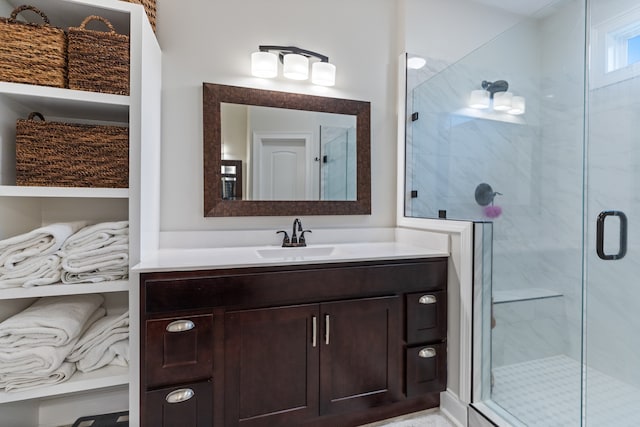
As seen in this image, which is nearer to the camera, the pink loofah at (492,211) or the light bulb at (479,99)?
the pink loofah at (492,211)

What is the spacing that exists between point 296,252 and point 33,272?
115cm

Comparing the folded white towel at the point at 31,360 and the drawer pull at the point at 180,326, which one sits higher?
the drawer pull at the point at 180,326

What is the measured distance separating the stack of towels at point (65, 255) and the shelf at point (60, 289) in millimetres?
20

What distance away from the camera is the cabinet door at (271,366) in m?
1.33

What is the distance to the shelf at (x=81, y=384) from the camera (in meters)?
1.20

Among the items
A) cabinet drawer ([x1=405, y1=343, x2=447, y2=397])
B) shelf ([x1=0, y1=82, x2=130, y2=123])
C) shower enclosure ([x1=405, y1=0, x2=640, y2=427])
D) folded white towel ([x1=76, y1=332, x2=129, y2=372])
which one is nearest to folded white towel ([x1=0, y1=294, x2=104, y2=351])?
folded white towel ([x1=76, y1=332, x2=129, y2=372])

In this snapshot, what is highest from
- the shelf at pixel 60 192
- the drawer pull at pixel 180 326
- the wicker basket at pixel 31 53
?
the wicker basket at pixel 31 53

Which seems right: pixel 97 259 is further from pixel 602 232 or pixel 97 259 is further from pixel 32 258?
pixel 602 232

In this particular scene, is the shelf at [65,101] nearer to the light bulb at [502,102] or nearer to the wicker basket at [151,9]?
the wicker basket at [151,9]

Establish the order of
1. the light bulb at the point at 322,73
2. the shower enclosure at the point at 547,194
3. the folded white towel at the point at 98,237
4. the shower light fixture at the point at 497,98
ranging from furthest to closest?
1. the shower light fixture at the point at 497,98
2. the light bulb at the point at 322,73
3. the shower enclosure at the point at 547,194
4. the folded white towel at the point at 98,237

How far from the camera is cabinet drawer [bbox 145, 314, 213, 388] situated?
4.01 ft

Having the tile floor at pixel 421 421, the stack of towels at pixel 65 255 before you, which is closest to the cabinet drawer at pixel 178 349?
the stack of towels at pixel 65 255

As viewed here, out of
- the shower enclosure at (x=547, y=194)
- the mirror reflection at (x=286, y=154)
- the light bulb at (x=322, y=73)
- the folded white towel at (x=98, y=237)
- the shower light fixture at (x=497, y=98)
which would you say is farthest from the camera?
the shower light fixture at (x=497, y=98)

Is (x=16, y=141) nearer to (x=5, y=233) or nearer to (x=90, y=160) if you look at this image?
(x=90, y=160)
